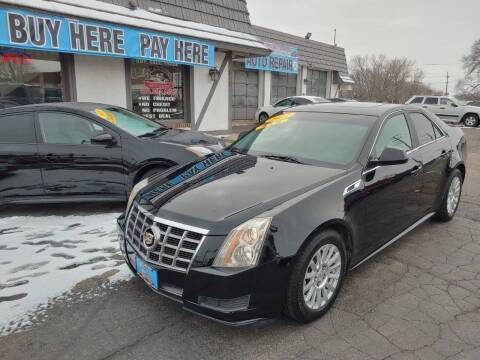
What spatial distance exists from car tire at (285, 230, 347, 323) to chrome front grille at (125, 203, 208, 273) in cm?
67

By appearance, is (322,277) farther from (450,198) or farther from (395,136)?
(450,198)

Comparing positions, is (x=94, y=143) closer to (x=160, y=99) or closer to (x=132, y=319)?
(x=132, y=319)

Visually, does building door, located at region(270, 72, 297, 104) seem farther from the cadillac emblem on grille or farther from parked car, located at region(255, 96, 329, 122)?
the cadillac emblem on grille

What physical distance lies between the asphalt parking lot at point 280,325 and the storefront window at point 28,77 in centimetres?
573

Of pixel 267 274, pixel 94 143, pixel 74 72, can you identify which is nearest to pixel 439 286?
pixel 267 274

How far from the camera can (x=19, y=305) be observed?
2.91m

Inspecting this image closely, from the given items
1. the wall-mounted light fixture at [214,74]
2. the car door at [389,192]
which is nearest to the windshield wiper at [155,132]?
the car door at [389,192]

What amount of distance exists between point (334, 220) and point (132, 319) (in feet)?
5.45

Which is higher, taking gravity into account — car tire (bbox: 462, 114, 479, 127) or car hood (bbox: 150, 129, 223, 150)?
car hood (bbox: 150, 129, 223, 150)

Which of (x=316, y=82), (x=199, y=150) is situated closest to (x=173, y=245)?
(x=199, y=150)

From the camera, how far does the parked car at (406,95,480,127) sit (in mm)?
19094

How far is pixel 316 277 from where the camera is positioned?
2.63 meters

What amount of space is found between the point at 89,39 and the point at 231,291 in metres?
6.85

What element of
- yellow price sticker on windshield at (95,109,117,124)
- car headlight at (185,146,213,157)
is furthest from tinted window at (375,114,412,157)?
yellow price sticker on windshield at (95,109,117,124)
